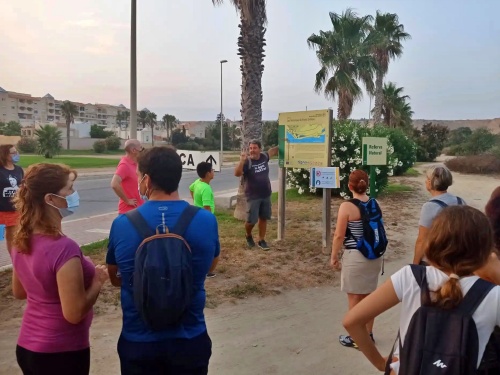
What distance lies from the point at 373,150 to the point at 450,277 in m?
7.45

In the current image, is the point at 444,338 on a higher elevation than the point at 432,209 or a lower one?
lower

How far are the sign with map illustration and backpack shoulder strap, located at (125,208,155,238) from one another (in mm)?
5970

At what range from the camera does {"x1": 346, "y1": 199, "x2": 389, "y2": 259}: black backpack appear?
4.07m

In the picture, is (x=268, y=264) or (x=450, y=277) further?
(x=268, y=264)

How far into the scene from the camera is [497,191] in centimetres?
285

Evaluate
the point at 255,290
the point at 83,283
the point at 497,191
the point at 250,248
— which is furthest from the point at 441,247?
the point at 250,248

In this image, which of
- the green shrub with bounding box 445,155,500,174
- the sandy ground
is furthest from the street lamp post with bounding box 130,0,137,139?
the green shrub with bounding box 445,155,500,174

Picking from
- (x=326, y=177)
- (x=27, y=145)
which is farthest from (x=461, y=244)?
(x=27, y=145)

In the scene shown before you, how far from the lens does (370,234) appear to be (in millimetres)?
4066

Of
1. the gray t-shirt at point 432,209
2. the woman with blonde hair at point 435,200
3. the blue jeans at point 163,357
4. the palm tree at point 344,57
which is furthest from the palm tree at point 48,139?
the blue jeans at point 163,357

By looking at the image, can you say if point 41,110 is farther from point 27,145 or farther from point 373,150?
point 373,150

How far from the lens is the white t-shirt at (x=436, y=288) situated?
166cm

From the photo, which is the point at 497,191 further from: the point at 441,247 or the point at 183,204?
the point at 183,204

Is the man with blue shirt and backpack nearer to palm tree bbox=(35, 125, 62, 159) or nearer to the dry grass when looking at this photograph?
the dry grass
